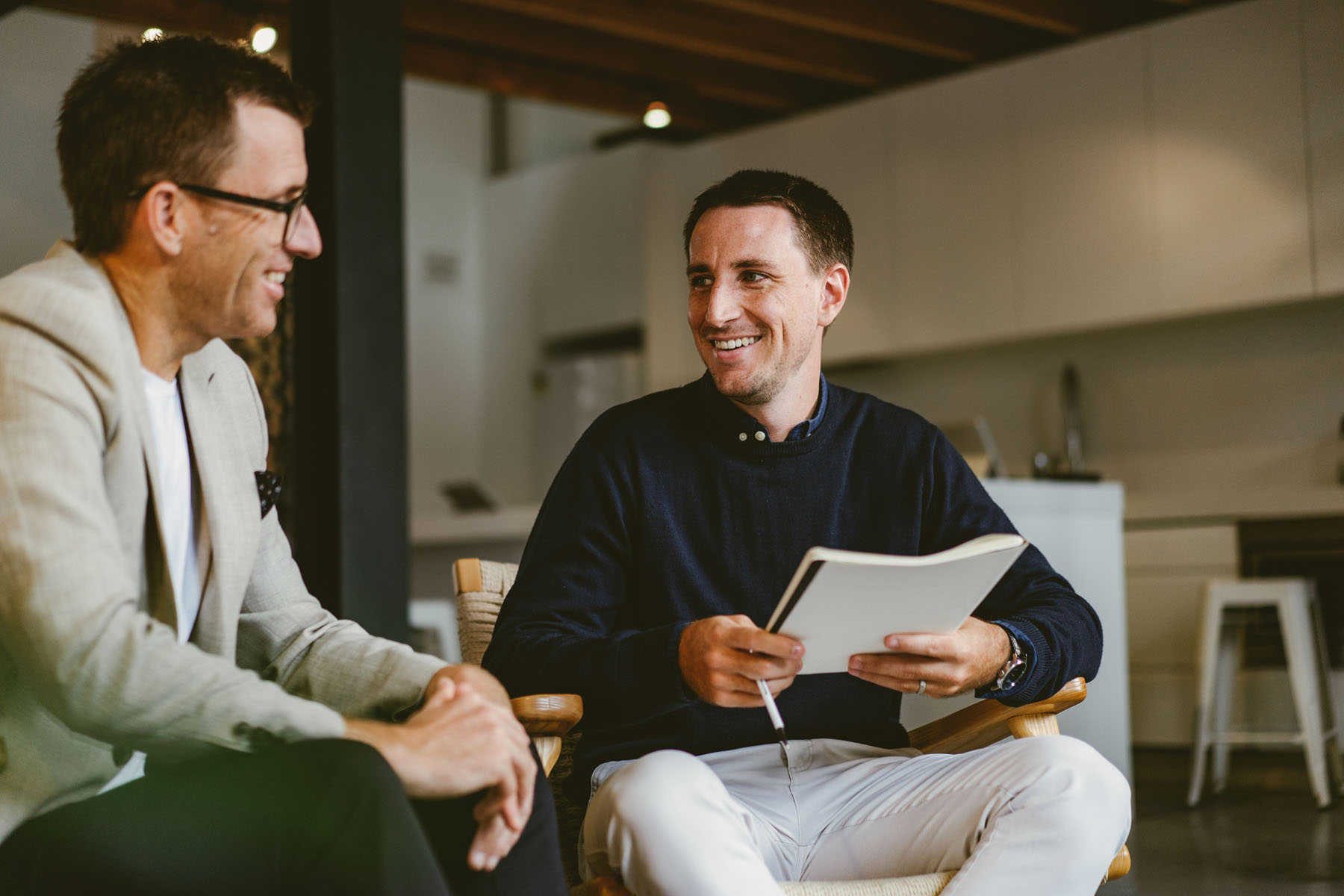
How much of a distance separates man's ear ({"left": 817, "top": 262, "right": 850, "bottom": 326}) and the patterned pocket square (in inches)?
32.2

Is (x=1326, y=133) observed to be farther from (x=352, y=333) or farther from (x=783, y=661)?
(x=783, y=661)

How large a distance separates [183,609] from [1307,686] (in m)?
3.54

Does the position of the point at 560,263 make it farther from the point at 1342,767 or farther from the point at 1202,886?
the point at 1202,886

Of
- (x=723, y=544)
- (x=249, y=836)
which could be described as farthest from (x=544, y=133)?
(x=249, y=836)

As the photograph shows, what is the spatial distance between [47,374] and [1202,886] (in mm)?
2542

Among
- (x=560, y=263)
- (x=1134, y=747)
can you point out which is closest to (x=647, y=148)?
(x=560, y=263)

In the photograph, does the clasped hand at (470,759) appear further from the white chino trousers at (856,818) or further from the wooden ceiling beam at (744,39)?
the wooden ceiling beam at (744,39)

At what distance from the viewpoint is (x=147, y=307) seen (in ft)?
4.29

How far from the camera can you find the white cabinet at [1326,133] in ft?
15.7

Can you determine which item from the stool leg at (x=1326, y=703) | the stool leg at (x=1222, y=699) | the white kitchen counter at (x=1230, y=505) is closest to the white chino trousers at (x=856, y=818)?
the stool leg at (x=1222, y=699)

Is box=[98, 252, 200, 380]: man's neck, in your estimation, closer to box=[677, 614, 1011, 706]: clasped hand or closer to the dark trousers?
the dark trousers

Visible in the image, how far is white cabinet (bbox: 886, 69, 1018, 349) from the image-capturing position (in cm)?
580

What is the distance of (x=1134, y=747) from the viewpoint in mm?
5098

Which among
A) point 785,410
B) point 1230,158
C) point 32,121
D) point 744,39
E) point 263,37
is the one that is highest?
point 744,39
